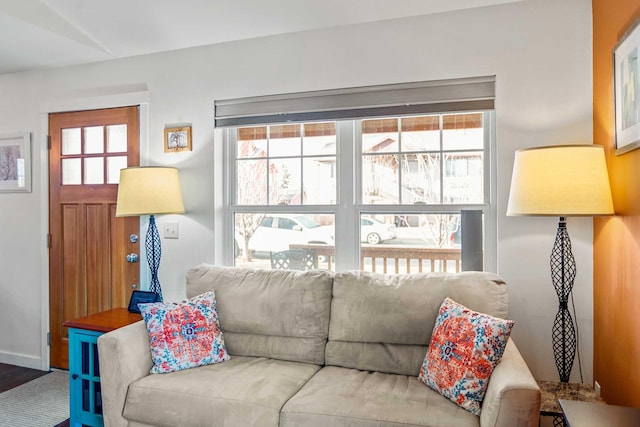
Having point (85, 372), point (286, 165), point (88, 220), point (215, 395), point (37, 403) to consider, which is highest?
point (286, 165)

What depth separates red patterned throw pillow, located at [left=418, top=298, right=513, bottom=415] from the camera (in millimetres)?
1664

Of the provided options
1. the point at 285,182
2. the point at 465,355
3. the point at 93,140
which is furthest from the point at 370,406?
the point at 93,140

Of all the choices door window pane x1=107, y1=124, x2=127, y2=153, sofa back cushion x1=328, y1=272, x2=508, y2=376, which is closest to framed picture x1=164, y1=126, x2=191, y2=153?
door window pane x1=107, y1=124, x2=127, y2=153

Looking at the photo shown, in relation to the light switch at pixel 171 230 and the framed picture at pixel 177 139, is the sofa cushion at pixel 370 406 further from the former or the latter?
the framed picture at pixel 177 139

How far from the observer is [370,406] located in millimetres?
1686

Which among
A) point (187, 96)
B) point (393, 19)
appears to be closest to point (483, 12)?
point (393, 19)

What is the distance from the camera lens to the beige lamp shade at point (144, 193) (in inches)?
102

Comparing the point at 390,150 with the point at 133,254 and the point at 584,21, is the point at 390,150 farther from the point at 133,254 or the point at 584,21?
the point at 133,254

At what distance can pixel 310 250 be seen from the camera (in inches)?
112

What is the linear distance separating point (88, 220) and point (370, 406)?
2584mm

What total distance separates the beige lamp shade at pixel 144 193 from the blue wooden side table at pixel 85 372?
66 cm

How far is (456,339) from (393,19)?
71.0 inches

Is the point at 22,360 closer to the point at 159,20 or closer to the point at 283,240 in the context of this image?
the point at 283,240

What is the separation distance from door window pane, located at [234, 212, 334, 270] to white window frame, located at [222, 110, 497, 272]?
0.05 metres
